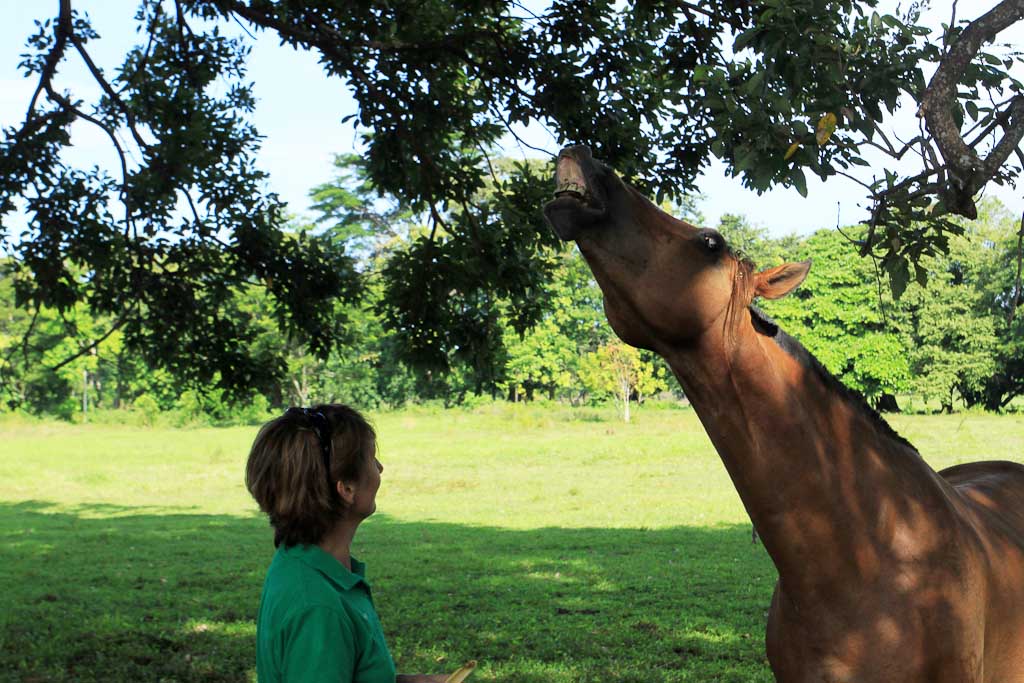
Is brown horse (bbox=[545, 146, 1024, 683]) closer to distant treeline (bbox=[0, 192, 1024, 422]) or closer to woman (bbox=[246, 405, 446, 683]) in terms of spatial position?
woman (bbox=[246, 405, 446, 683])

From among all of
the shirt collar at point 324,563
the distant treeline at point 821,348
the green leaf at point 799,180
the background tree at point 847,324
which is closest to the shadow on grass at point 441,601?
the green leaf at point 799,180

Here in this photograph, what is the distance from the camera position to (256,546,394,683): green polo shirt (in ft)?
5.74

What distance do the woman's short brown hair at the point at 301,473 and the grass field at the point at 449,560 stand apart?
184 inches

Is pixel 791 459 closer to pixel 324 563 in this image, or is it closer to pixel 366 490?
pixel 366 490

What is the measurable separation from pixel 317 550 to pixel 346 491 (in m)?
0.13

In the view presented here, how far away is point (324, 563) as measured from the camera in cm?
190

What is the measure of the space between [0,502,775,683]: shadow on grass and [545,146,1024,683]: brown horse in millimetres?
4176

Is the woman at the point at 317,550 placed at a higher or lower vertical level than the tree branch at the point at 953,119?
lower

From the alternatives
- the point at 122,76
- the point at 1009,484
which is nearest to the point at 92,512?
the point at 122,76

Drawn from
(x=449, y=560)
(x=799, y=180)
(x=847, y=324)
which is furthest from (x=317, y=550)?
(x=847, y=324)

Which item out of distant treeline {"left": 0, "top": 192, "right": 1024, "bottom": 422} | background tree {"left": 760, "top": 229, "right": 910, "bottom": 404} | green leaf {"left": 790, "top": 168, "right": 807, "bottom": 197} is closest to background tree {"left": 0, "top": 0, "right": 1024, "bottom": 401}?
green leaf {"left": 790, "top": 168, "right": 807, "bottom": 197}

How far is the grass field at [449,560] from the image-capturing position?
6.95 m

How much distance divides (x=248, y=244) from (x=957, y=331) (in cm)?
3168

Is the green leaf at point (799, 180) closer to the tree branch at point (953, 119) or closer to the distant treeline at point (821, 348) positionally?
the tree branch at point (953, 119)
